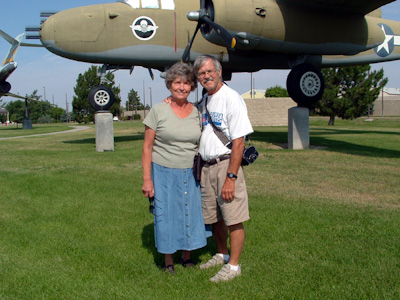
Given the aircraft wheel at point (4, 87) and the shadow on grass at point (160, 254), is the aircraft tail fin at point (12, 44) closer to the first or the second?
the aircraft wheel at point (4, 87)

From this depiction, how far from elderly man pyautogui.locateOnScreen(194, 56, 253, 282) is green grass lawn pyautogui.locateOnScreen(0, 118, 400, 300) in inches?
16.7

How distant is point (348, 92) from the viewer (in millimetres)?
32594

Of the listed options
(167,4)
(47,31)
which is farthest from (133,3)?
(47,31)

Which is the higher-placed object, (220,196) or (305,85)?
(305,85)

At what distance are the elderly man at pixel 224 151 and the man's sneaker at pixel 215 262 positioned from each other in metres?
0.28

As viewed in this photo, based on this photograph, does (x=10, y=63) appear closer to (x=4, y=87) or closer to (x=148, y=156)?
(x=4, y=87)

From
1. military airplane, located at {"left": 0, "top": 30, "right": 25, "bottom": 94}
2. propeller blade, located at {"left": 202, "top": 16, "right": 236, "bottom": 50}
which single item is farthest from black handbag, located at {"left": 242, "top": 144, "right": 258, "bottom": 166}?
military airplane, located at {"left": 0, "top": 30, "right": 25, "bottom": 94}

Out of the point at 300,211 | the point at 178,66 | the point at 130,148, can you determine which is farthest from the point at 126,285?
the point at 130,148

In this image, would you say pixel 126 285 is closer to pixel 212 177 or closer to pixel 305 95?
pixel 212 177

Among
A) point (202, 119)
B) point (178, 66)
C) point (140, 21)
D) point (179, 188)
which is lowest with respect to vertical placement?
point (179, 188)

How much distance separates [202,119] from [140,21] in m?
10.5

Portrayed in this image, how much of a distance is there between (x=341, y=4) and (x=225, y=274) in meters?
10.7

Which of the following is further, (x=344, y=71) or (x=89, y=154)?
(x=344, y=71)

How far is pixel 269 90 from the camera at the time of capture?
79062mm
